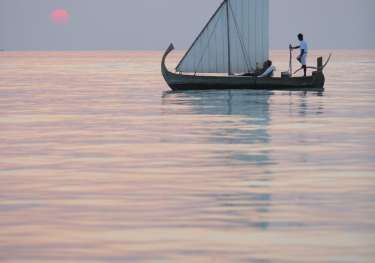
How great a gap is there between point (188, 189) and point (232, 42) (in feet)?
122

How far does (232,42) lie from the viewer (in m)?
54.7

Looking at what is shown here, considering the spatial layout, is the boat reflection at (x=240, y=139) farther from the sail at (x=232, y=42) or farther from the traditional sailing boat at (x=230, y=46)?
the sail at (x=232, y=42)

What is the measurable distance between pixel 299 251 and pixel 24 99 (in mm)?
38958

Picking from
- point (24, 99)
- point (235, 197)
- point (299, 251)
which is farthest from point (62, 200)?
point (24, 99)

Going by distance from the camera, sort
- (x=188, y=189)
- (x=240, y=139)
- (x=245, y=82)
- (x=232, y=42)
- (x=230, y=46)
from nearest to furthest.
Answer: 1. (x=188, y=189)
2. (x=240, y=139)
3. (x=245, y=82)
4. (x=230, y=46)
5. (x=232, y=42)

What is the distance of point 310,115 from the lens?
3625 centimetres

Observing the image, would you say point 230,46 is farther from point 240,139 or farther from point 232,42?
point 240,139

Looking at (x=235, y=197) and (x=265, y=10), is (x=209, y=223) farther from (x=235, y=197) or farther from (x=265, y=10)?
(x=265, y=10)

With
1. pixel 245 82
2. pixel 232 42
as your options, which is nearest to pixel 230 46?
pixel 232 42

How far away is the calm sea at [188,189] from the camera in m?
12.8

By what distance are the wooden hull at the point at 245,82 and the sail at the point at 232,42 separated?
64.7 inches

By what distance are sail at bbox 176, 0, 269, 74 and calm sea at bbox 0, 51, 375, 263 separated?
716 inches

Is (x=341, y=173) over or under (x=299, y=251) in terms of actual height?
under

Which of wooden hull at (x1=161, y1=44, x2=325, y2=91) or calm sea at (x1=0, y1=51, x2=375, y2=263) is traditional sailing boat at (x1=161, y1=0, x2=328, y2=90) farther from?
calm sea at (x1=0, y1=51, x2=375, y2=263)
